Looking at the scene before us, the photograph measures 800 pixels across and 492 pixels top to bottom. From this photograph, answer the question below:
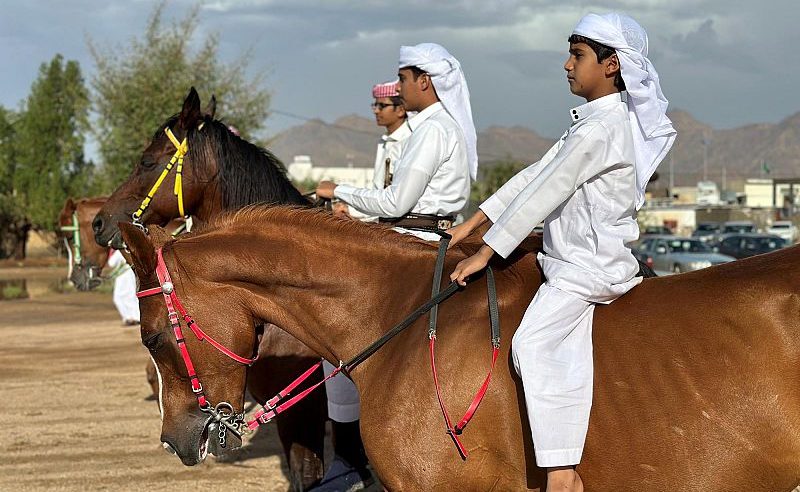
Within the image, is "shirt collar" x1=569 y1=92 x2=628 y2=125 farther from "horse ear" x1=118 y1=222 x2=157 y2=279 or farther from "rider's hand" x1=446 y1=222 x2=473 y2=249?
"horse ear" x1=118 y1=222 x2=157 y2=279

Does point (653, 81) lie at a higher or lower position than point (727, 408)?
higher

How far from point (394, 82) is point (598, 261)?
148 inches

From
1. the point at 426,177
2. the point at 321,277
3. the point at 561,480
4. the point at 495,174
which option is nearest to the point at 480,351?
the point at 561,480

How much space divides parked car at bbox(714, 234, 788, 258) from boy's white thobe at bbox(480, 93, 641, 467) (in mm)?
26505

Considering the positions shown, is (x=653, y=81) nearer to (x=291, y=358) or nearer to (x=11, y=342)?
(x=291, y=358)

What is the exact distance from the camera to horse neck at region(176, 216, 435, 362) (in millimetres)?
4223

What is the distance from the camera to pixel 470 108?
592cm

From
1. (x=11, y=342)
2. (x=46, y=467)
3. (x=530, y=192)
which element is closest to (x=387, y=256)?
(x=530, y=192)

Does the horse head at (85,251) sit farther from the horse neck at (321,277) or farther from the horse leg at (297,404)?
the horse neck at (321,277)

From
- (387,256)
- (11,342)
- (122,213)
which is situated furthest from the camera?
(11,342)

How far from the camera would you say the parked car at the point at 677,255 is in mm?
23422

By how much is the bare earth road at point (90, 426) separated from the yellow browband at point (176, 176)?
2.28m

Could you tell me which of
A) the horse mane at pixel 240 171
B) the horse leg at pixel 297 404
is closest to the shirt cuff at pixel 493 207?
the horse leg at pixel 297 404

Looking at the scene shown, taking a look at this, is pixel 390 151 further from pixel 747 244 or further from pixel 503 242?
pixel 747 244
